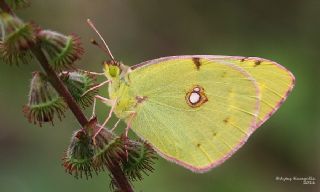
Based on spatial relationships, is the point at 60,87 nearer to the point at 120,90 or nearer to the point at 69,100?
the point at 69,100

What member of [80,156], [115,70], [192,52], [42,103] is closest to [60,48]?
[42,103]

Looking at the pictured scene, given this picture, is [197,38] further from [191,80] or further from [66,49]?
[66,49]

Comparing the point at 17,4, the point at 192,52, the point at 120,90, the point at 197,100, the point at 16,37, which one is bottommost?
the point at 197,100

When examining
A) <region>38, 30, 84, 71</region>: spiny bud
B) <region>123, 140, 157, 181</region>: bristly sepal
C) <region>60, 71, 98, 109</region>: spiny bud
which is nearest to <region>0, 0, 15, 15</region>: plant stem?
<region>38, 30, 84, 71</region>: spiny bud

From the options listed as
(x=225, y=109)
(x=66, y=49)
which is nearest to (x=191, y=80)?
(x=225, y=109)

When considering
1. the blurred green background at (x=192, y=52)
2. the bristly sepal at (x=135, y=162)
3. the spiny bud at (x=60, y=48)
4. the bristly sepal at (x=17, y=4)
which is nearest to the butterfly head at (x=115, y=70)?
the bristly sepal at (x=135, y=162)

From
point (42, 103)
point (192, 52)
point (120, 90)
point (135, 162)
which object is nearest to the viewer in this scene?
point (42, 103)
